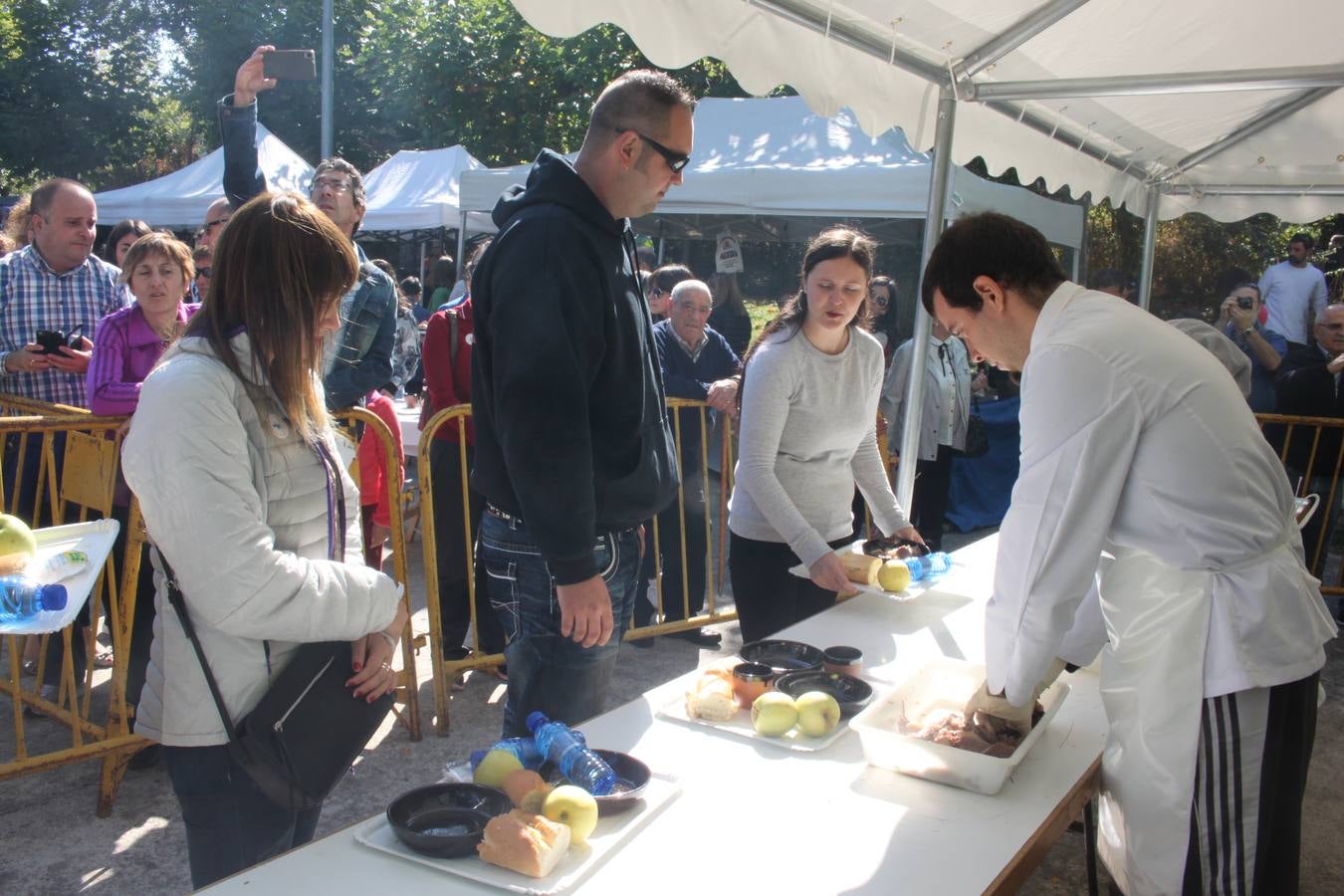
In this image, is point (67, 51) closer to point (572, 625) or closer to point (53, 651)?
point (53, 651)

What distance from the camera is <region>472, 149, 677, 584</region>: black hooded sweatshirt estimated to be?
1979 mm

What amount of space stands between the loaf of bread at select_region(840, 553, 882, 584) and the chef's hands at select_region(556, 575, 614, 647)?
1025 millimetres

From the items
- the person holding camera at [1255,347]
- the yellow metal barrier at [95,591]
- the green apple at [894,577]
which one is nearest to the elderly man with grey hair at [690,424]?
the yellow metal barrier at [95,591]

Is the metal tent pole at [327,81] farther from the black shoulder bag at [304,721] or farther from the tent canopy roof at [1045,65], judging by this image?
the black shoulder bag at [304,721]

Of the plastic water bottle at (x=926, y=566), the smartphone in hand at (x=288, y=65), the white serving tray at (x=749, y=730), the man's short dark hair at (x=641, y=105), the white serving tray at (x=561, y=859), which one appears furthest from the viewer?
the smartphone in hand at (x=288, y=65)

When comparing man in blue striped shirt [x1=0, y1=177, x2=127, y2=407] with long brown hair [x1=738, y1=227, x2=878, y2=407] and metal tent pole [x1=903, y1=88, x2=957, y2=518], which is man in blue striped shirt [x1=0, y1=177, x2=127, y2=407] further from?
metal tent pole [x1=903, y1=88, x2=957, y2=518]

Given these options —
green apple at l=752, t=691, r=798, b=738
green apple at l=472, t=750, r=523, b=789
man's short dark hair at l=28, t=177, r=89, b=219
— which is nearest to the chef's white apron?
green apple at l=752, t=691, r=798, b=738

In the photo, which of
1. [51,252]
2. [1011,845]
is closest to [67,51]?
[51,252]

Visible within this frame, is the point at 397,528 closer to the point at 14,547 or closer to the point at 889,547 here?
the point at 889,547

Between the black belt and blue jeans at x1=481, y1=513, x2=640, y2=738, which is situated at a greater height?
the black belt

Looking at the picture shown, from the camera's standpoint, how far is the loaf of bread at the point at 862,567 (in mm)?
2908

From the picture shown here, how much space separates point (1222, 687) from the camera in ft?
5.81

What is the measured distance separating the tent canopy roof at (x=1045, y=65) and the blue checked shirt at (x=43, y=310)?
2.81 m

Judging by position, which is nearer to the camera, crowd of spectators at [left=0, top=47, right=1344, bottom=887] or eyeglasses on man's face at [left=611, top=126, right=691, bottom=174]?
crowd of spectators at [left=0, top=47, right=1344, bottom=887]
